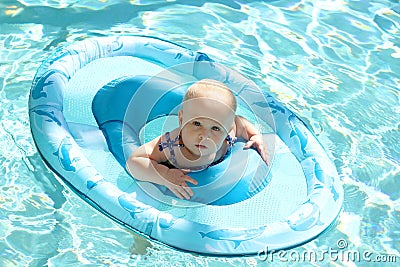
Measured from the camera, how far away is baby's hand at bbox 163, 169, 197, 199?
302 cm

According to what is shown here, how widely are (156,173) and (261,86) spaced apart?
1426 mm

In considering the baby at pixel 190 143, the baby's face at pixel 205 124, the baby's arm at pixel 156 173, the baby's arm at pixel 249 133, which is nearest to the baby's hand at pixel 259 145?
the baby's arm at pixel 249 133

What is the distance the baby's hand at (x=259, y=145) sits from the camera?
331cm

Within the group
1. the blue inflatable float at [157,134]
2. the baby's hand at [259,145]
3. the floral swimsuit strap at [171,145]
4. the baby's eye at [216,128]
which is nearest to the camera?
the blue inflatable float at [157,134]

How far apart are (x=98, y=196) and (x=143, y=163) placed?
0.83 feet

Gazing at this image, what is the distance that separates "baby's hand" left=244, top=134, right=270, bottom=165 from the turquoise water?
1.45 ft

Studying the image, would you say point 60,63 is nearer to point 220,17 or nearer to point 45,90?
point 45,90

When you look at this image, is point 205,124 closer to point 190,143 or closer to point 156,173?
point 190,143

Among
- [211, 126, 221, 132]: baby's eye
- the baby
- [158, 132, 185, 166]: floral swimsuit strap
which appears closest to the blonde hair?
the baby

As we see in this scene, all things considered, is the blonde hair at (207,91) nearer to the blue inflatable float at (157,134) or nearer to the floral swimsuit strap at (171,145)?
the floral swimsuit strap at (171,145)

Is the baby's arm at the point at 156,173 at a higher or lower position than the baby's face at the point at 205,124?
lower

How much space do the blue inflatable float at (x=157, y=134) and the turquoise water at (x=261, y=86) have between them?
27 cm

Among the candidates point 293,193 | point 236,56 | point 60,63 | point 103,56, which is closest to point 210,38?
point 236,56

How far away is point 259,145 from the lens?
131 inches
